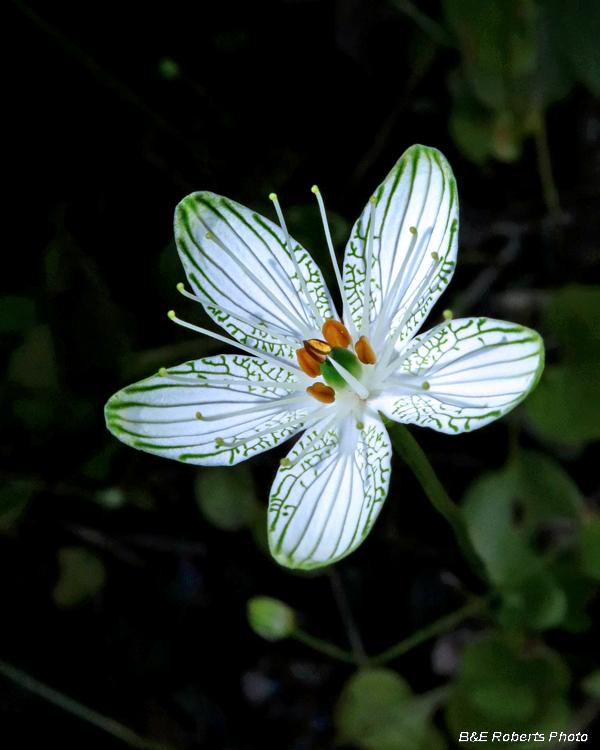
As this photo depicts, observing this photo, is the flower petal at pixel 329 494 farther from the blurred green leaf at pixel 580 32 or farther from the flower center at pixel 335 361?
the blurred green leaf at pixel 580 32

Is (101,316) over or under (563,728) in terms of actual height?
over

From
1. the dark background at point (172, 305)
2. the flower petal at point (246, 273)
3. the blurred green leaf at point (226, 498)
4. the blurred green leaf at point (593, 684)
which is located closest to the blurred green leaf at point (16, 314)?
the dark background at point (172, 305)

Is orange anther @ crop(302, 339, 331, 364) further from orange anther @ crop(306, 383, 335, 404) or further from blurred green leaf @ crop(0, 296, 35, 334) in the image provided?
blurred green leaf @ crop(0, 296, 35, 334)

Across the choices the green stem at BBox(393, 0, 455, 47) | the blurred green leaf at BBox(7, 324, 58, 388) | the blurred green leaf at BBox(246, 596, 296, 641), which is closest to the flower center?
the blurred green leaf at BBox(246, 596, 296, 641)

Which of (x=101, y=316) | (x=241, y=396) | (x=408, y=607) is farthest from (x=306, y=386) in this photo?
(x=408, y=607)

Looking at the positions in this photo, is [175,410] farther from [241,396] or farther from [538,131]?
[538,131]
